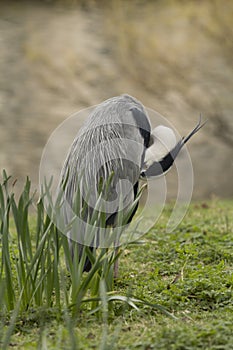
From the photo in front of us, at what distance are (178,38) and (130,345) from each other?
743 cm

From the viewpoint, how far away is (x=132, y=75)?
9258mm

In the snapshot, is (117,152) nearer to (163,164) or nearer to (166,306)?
(163,164)

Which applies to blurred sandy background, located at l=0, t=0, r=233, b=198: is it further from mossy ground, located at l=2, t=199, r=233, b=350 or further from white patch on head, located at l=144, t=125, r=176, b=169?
white patch on head, located at l=144, t=125, r=176, b=169

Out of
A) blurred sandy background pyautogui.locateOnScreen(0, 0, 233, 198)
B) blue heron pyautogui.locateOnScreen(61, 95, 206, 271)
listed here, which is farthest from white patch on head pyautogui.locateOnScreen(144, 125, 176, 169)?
blurred sandy background pyautogui.locateOnScreen(0, 0, 233, 198)

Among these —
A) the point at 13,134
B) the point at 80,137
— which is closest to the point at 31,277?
the point at 80,137

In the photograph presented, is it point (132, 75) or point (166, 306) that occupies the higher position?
point (132, 75)

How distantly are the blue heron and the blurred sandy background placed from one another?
4946 millimetres

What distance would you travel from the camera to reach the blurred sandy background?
9.16m

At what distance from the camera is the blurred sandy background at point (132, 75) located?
916 centimetres

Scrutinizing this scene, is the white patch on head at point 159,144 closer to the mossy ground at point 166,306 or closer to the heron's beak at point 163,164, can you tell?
the heron's beak at point 163,164

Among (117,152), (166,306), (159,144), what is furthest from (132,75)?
(166,306)

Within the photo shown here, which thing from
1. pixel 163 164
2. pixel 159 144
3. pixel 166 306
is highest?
pixel 159 144

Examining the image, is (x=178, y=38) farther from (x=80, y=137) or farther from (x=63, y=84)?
(x=80, y=137)

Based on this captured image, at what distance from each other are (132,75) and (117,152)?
5.57 meters
